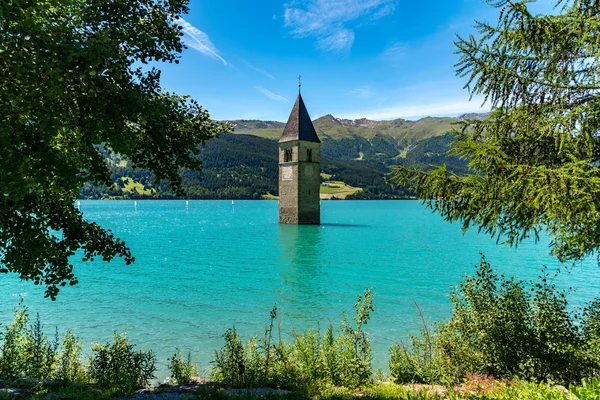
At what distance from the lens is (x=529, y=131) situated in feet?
22.3

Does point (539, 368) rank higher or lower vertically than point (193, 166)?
lower

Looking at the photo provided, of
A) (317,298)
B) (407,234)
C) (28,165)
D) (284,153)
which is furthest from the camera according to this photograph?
(284,153)

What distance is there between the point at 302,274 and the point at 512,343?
1786cm

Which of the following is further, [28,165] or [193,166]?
[193,166]

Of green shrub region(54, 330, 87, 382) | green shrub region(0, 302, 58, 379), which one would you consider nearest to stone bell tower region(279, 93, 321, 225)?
green shrub region(54, 330, 87, 382)

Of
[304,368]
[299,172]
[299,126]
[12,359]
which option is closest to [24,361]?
[12,359]

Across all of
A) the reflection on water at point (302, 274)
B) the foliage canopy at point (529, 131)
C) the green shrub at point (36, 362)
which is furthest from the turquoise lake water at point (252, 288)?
the foliage canopy at point (529, 131)

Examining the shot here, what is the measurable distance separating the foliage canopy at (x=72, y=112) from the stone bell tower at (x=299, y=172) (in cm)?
5438

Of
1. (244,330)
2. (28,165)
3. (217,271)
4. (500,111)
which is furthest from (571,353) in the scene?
(217,271)

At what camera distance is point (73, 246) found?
611cm

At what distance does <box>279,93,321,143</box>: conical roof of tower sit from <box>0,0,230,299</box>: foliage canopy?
5656cm

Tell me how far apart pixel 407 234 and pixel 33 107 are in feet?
161

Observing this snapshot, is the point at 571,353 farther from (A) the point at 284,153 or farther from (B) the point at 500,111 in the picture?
(A) the point at 284,153

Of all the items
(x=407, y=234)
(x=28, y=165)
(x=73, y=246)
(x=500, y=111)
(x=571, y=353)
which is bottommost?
(x=407, y=234)
